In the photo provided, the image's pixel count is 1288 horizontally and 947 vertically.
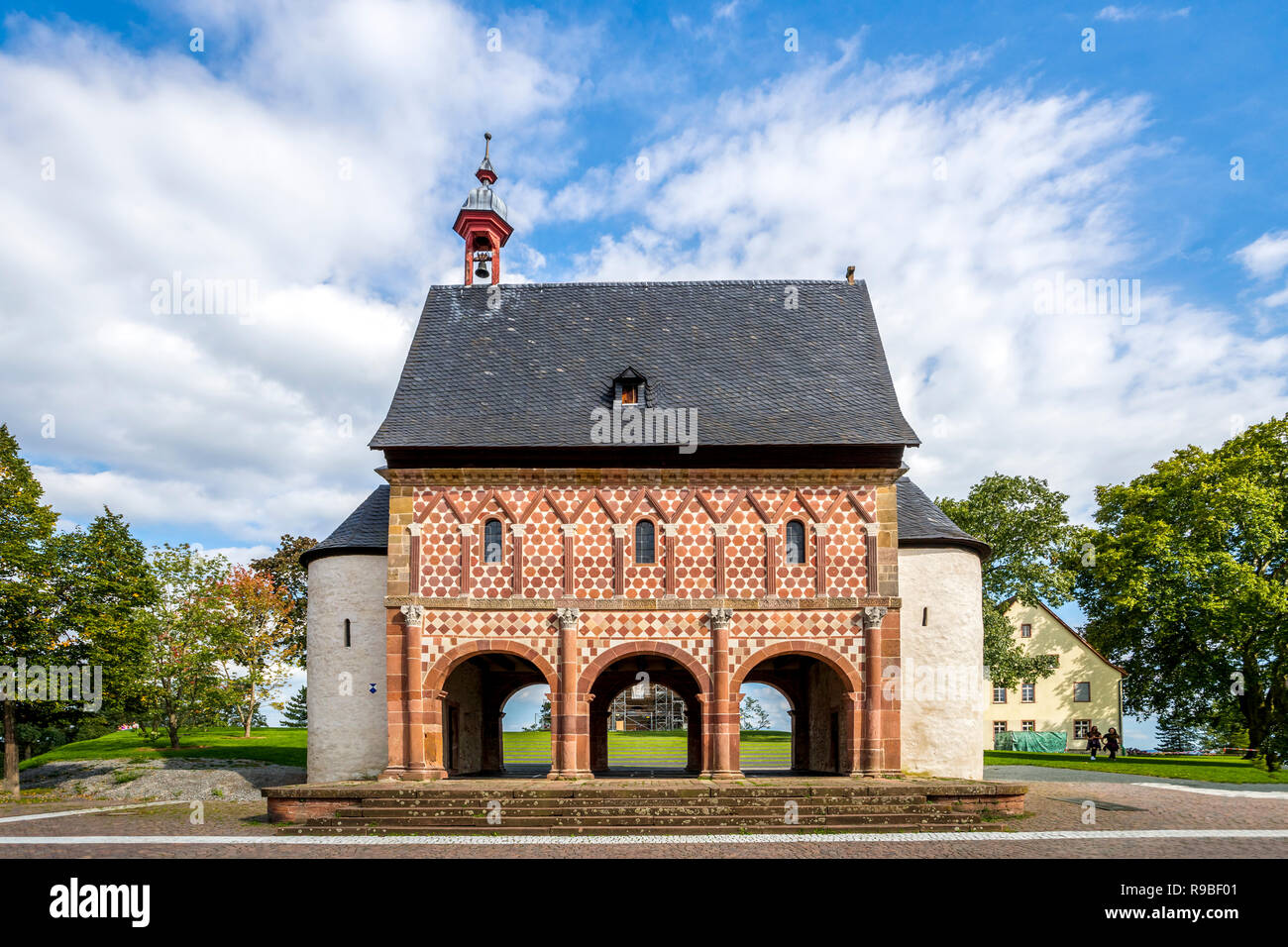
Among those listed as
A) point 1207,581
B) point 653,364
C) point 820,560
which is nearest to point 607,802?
point 820,560

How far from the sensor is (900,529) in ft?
87.8

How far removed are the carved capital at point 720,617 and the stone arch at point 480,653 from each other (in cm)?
412

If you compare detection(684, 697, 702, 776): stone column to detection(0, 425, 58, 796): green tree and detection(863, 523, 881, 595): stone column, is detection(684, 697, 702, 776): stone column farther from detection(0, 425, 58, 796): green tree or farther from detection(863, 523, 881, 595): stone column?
detection(0, 425, 58, 796): green tree

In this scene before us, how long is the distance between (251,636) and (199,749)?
814cm

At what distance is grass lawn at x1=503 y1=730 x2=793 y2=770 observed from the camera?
1576 inches

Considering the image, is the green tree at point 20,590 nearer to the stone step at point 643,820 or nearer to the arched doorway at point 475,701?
the arched doorway at point 475,701

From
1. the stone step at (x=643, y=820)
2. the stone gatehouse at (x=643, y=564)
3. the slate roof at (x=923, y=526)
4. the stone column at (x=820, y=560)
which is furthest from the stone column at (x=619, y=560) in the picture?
the slate roof at (x=923, y=526)

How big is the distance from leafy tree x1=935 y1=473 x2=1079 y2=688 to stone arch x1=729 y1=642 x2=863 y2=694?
58.4 feet

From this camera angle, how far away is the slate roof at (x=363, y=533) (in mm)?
26777

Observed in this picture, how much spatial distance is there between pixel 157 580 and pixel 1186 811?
36399mm

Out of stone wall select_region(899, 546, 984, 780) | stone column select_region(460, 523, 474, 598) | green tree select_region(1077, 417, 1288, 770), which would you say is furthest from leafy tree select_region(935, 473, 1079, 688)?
stone column select_region(460, 523, 474, 598)

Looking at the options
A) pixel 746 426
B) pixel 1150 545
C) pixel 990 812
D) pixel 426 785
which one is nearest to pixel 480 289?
pixel 746 426

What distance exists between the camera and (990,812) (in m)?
19.7

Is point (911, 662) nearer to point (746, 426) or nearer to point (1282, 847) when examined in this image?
point (746, 426)
